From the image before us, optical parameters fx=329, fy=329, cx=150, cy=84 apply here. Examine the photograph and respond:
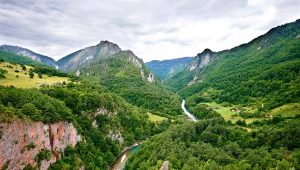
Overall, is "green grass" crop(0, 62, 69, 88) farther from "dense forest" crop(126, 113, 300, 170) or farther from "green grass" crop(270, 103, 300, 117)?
"green grass" crop(270, 103, 300, 117)

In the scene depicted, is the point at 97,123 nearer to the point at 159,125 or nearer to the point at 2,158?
the point at 159,125

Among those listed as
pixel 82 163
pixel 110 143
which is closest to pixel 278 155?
pixel 82 163

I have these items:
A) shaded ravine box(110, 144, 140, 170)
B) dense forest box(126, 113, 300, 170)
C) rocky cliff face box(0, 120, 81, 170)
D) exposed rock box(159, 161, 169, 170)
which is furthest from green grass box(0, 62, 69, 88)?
exposed rock box(159, 161, 169, 170)

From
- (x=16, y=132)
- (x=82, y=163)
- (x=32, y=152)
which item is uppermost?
(x=16, y=132)

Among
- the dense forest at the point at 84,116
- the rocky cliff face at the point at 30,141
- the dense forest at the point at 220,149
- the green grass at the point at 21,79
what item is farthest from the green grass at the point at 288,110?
the green grass at the point at 21,79

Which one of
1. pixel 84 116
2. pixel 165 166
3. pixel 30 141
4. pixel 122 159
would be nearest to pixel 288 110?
pixel 122 159

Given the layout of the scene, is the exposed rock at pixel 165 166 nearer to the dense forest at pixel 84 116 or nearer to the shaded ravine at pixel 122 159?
the dense forest at pixel 84 116
